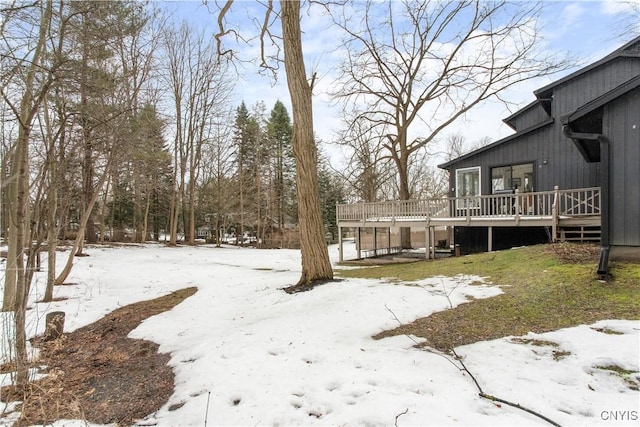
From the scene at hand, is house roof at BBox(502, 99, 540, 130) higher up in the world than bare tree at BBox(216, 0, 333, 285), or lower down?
higher up

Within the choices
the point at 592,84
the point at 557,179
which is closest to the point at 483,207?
the point at 557,179

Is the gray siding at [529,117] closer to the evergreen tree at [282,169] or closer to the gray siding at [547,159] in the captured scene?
the gray siding at [547,159]

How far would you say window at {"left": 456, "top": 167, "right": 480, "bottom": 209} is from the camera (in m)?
14.0

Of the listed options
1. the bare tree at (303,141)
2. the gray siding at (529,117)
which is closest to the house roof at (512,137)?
the gray siding at (529,117)

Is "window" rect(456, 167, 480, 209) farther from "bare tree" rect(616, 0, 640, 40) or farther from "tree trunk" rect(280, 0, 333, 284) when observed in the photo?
"tree trunk" rect(280, 0, 333, 284)

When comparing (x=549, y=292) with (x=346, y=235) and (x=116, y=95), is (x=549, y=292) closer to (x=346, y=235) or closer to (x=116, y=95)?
(x=116, y=95)

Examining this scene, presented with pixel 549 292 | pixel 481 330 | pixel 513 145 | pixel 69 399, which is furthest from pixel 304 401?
pixel 513 145

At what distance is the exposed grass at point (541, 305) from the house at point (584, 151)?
512 millimetres

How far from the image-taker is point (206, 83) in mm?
22938

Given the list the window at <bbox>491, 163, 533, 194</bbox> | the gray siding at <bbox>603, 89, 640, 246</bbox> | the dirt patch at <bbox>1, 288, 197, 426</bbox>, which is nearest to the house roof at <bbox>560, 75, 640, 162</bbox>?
the gray siding at <bbox>603, 89, 640, 246</bbox>

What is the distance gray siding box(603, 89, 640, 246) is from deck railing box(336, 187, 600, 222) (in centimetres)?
415

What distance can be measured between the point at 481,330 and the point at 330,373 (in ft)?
6.70

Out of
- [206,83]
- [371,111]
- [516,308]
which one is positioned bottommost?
[516,308]

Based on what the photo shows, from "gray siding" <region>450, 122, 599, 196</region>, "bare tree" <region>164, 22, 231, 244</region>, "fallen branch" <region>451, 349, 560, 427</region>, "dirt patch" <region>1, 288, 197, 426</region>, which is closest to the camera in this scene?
"fallen branch" <region>451, 349, 560, 427</region>
